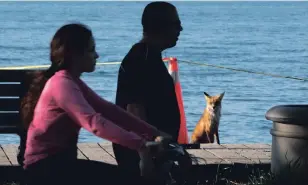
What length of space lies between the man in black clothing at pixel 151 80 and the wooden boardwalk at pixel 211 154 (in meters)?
2.19

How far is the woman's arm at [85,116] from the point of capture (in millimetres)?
4199

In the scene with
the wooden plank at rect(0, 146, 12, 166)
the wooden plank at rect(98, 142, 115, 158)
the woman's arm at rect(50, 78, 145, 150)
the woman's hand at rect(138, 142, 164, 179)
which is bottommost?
the wooden plank at rect(98, 142, 115, 158)

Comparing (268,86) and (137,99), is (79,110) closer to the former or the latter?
(137,99)

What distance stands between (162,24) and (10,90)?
8.22 feet

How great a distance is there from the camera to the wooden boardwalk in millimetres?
7887

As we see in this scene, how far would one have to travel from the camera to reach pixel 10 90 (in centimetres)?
760

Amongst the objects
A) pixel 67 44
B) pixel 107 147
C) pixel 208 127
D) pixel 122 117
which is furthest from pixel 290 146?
pixel 208 127

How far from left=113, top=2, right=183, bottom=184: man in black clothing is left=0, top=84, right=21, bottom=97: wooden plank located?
2270 mm

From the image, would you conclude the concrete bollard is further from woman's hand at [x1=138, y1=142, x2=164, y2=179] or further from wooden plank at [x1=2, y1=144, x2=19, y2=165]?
woman's hand at [x1=138, y1=142, x2=164, y2=179]

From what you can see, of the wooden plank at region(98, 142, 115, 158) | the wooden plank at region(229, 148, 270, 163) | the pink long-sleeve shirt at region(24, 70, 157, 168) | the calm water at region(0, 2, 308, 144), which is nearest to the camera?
the pink long-sleeve shirt at region(24, 70, 157, 168)

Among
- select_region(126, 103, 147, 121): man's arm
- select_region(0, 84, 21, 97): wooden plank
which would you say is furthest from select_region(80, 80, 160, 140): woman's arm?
select_region(0, 84, 21, 97): wooden plank

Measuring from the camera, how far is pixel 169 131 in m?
5.45

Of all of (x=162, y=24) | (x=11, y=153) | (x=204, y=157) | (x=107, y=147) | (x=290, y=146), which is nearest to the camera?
(x=162, y=24)

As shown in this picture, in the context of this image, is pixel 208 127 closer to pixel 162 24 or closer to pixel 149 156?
pixel 162 24
